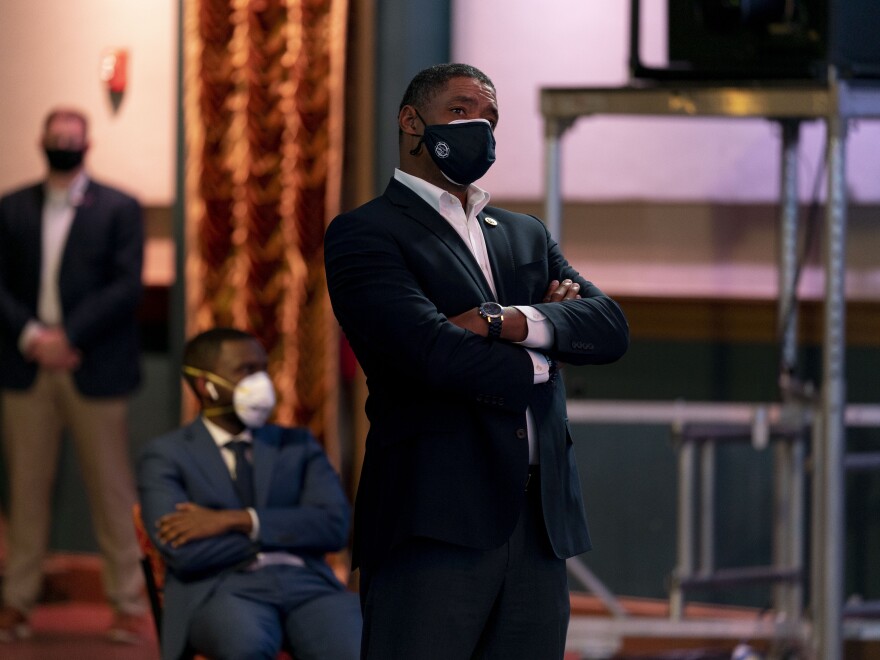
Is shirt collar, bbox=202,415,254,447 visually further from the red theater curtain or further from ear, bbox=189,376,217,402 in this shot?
the red theater curtain

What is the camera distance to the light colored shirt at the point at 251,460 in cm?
364

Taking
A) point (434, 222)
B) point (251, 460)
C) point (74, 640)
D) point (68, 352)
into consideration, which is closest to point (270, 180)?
point (68, 352)

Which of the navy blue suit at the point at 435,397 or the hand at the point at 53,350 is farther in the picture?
the hand at the point at 53,350

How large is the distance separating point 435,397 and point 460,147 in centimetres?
42

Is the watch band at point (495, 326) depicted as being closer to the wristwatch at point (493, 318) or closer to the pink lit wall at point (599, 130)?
the wristwatch at point (493, 318)

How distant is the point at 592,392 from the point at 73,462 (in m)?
2.25

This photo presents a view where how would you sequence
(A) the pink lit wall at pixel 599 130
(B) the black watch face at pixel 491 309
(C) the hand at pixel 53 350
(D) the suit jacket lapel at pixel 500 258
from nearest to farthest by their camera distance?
(B) the black watch face at pixel 491 309
(D) the suit jacket lapel at pixel 500 258
(A) the pink lit wall at pixel 599 130
(C) the hand at pixel 53 350

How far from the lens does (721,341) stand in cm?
538

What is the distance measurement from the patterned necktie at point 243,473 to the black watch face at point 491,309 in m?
1.45

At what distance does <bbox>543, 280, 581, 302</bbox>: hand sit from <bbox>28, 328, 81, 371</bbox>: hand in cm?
320

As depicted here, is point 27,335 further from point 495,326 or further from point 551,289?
point 495,326

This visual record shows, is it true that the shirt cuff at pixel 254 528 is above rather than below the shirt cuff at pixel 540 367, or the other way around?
below

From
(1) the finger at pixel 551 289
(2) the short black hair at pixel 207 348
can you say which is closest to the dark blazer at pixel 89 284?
(2) the short black hair at pixel 207 348

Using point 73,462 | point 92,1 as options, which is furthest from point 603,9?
point 73,462
